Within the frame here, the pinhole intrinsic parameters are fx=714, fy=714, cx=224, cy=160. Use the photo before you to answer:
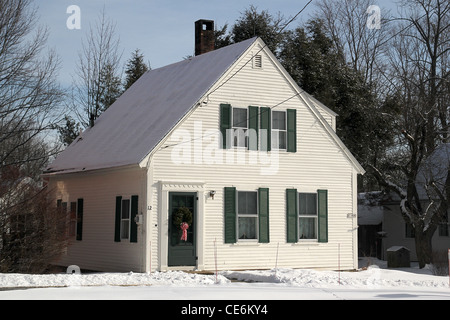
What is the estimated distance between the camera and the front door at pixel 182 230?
2106 cm

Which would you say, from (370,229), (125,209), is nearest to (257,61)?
(125,209)

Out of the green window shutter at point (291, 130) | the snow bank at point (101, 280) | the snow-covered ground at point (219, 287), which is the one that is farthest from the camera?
the green window shutter at point (291, 130)

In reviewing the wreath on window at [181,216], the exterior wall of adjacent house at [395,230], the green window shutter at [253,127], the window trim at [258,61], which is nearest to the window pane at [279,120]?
the green window shutter at [253,127]

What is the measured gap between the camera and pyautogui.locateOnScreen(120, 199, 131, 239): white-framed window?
2200cm

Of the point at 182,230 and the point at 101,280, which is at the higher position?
the point at 182,230

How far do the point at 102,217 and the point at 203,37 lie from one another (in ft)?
27.7

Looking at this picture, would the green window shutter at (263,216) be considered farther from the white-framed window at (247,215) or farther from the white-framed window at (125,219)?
the white-framed window at (125,219)

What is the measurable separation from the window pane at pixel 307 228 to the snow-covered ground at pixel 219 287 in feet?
12.7

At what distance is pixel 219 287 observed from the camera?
1612 centimetres

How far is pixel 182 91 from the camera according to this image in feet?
77.4

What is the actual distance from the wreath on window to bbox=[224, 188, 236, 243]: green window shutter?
1334mm

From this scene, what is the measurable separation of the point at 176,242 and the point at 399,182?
50.2 feet

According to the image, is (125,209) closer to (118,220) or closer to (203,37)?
(118,220)

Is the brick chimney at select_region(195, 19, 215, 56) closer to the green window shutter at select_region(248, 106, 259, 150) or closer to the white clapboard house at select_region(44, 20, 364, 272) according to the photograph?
the white clapboard house at select_region(44, 20, 364, 272)
